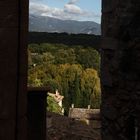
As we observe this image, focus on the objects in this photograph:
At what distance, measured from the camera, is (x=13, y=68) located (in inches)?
122

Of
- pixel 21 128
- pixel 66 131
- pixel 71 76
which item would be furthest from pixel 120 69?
pixel 71 76

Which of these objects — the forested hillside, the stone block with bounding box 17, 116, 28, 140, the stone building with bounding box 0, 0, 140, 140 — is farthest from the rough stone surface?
the forested hillside

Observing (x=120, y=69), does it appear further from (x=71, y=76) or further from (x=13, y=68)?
(x=71, y=76)

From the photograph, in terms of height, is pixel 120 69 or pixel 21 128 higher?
pixel 120 69

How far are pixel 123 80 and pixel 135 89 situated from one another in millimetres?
219

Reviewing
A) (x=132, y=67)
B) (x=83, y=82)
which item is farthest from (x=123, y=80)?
(x=83, y=82)

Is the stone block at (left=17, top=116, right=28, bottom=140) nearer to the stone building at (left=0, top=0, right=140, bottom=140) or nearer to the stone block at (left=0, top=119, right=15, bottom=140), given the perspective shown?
the stone block at (left=0, top=119, right=15, bottom=140)

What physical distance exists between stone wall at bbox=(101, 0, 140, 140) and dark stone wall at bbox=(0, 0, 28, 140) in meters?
2.75

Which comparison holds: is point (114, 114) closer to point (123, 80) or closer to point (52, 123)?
point (123, 80)

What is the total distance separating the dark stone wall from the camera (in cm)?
305

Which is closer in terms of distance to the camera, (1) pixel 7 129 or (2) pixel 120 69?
(1) pixel 7 129

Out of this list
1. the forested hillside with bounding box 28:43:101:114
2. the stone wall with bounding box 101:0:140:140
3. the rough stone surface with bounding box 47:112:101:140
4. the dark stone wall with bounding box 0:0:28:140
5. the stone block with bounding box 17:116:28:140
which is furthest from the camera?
the forested hillside with bounding box 28:43:101:114

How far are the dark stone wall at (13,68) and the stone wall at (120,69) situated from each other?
2752 mm

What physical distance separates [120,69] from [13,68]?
2951 mm
